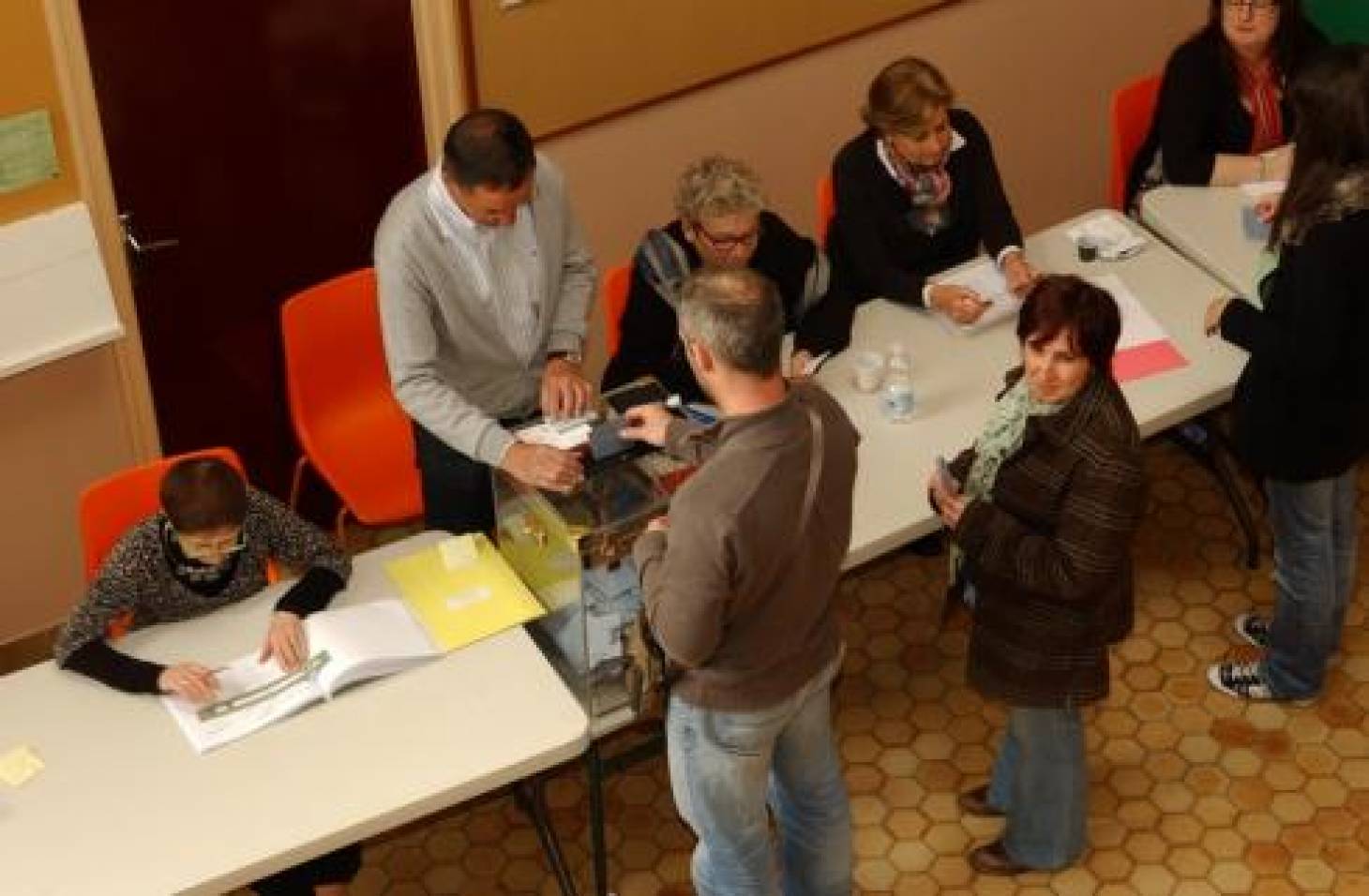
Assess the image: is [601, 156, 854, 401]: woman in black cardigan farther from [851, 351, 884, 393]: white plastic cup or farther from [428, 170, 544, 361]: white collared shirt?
[428, 170, 544, 361]: white collared shirt

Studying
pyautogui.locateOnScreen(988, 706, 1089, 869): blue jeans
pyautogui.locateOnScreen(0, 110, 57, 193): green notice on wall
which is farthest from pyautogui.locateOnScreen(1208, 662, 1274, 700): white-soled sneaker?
pyautogui.locateOnScreen(0, 110, 57, 193): green notice on wall

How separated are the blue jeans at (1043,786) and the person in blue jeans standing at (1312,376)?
746 mm

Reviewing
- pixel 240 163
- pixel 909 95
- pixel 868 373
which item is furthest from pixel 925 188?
pixel 240 163

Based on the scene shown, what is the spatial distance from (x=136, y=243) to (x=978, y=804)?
2.65 metres

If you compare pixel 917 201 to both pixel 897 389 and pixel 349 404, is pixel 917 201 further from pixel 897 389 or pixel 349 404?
pixel 349 404

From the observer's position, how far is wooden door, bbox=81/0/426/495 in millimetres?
4953

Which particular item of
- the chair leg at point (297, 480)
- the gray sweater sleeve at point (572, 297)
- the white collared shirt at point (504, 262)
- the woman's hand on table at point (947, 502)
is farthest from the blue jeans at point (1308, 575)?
the chair leg at point (297, 480)

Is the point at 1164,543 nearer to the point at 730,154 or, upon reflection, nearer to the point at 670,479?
the point at 730,154

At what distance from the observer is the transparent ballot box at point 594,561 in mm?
4047

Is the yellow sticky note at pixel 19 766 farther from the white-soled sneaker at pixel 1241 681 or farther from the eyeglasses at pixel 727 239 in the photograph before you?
the white-soled sneaker at pixel 1241 681

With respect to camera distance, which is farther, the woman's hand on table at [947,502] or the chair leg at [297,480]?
the chair leg at [297,480]

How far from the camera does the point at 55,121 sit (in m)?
4.78

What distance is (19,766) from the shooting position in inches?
151

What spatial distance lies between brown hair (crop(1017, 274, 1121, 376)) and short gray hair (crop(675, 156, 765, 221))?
2.89 feet
